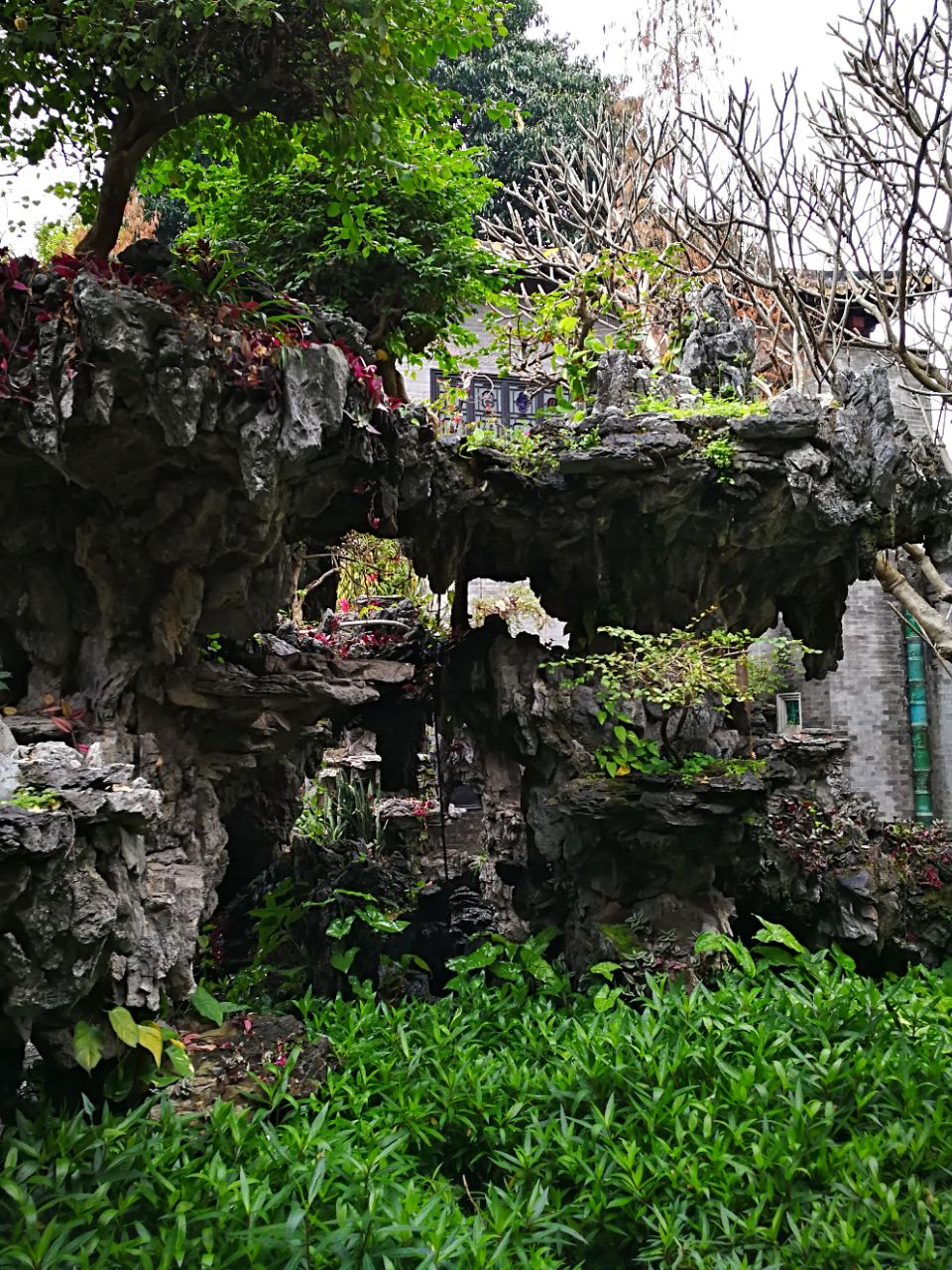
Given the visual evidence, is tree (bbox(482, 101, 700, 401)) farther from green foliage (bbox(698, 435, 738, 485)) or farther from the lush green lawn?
the lush green lawn

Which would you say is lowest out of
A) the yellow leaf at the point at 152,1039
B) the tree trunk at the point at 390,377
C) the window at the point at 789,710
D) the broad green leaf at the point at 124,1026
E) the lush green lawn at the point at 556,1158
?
the lush green lawn at the point at 556,1158

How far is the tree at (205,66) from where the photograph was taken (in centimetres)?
589

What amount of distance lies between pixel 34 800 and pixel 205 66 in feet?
17.0

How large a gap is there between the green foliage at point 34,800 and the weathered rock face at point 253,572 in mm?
63

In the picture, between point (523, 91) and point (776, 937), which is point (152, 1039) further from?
point (523, 91)

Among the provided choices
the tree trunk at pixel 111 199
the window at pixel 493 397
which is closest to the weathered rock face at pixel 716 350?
the tree trunk at pixel 111 199

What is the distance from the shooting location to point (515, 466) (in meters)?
8.54

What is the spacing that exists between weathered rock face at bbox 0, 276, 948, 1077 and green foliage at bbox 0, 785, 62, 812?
0.21 ft

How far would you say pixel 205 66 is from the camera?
6.30m

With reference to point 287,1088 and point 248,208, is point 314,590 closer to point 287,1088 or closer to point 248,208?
point 248,208

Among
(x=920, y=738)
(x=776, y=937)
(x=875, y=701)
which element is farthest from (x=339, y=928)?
(x=920, y=738)

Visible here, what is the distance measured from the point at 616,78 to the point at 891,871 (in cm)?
1400

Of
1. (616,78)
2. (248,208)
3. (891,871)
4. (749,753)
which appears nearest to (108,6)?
A: (248,208)

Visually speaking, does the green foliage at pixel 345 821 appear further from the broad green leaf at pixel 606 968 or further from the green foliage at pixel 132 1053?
the green foliage at pixel 132 1053
